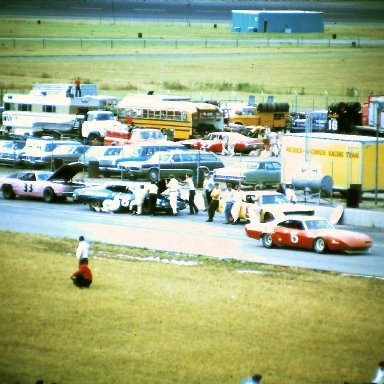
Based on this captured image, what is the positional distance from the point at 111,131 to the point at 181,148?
6.82m

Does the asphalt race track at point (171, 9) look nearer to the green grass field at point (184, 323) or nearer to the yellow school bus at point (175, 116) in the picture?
the yellow school bus at point (175, 116)

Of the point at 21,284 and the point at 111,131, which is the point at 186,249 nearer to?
the point at 21,284

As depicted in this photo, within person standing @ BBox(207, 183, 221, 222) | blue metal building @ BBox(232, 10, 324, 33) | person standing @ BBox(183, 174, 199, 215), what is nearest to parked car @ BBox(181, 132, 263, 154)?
person standing @ BBox(183, 174, 199, 215)

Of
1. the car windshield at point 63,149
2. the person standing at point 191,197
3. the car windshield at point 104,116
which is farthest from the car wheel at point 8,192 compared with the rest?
the car windshield at point 104,116

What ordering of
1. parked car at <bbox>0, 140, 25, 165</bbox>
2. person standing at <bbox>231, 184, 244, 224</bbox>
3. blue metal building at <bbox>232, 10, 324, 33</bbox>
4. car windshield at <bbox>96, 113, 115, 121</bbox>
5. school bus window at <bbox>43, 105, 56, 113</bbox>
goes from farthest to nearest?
1. blue metal building at <bbox>232, 10, 324, 33</bbox>
2. school bus window at <bbox>43, 105, 56, 113</bbox>
3. car windshield at <bbox>96, 113, 115, 121</bbox>
4. parked car at <bbox>0, 140, 25, 165</bbox>
5. person standing at <bbox>231, 184, 244, 224</bbox>

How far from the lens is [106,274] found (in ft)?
93.1

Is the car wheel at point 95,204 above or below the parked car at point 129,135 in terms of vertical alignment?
below

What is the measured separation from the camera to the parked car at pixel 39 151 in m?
50.4

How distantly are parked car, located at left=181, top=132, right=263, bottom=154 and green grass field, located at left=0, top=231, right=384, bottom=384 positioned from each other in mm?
25886

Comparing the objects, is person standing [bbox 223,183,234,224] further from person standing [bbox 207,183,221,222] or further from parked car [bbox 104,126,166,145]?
parked car [bbox 104,126,166,145]

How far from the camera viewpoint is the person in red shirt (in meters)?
26.3

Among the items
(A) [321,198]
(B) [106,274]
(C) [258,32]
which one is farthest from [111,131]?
(C) [258,32]

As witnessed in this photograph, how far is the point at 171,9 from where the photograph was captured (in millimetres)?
174750

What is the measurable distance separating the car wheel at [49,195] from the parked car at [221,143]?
14.4 m
